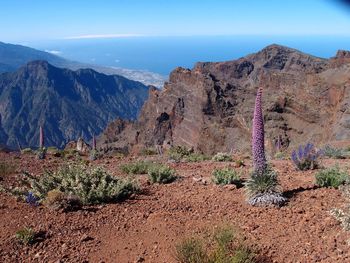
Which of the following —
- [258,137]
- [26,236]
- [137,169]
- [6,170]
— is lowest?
[137,169]

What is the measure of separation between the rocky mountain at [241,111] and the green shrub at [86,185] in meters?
34.6

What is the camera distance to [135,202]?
852 cm

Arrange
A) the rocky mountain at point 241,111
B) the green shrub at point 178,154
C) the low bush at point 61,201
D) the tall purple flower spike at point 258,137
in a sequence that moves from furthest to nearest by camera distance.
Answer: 1. the rocky mountain at point 241,111
2. the green shrub at point 178,154
3. the low bush at point 61,201
4. the tall purple flower spike at point 258,137

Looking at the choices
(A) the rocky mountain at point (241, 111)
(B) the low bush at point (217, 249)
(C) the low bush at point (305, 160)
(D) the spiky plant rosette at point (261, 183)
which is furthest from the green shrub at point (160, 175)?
(A) the rocky mountain at point (241, 111)

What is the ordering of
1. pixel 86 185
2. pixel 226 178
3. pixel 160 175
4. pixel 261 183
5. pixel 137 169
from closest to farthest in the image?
pixel 261 183
pixel 86 185
pixel 226 178
pixel 160 175
pixel 137 169

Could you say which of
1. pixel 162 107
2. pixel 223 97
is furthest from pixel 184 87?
pixel 223 97

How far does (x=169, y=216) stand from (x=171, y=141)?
250ft

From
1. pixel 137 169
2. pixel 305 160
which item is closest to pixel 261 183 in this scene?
pixel 305 160

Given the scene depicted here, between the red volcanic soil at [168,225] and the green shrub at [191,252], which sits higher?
the green shrub at [191,252]

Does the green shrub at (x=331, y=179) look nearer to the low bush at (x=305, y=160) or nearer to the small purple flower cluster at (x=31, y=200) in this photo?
the low bush at (x=305, y=160)

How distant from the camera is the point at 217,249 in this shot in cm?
565

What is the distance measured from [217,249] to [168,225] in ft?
5.31

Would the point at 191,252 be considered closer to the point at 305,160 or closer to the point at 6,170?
the point at 305,160

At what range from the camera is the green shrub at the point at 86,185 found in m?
8.44
